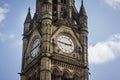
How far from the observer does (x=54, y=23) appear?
63.4 m

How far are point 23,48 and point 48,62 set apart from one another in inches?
287

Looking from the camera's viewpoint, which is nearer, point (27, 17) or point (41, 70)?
point (41, 70)

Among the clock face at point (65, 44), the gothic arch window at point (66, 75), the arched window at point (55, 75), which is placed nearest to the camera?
the arched window at point (55, 75)

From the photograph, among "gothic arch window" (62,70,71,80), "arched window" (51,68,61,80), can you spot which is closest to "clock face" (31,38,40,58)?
"arched window" (51,68,61,80)

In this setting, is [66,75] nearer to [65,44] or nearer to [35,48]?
[65,44]

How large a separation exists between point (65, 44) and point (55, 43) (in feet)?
4.93

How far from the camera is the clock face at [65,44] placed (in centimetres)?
6212

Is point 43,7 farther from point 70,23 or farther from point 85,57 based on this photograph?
point 85,57

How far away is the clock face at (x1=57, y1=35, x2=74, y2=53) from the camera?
62.1 meters

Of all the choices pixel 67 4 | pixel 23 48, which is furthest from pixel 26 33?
pixel 67 4

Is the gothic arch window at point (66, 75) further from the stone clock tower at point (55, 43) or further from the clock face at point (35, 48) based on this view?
the clock face at point (35, 48)

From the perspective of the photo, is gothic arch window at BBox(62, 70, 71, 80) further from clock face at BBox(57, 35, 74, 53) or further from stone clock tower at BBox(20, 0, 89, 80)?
clock face at BBox(57, 35, 74, 53)

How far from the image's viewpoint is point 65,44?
2467 inches

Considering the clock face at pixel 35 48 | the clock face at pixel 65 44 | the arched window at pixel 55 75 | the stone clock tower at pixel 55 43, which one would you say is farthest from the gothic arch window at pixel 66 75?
the clock face at pixel 35 48
